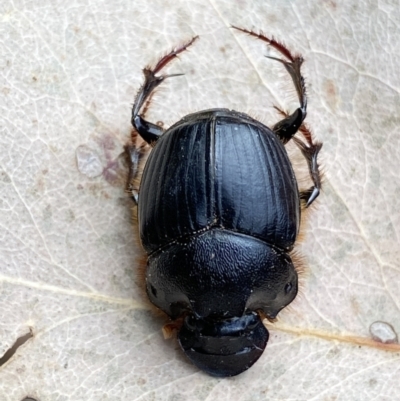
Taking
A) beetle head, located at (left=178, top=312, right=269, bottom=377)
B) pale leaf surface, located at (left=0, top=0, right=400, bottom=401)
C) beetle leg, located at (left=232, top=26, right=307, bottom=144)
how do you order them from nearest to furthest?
beetle head, located at (left=178, top=312, right=269, bottom=377) < pale leaf surface, located at (left=0, top=0, right=400, bottom=401) < beetle leg, located at (left=232, top=26, right=307, bottom=144)

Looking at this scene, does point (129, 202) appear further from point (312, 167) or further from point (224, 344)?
point (312, 167)

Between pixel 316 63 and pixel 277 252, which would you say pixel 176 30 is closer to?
pixel 316 63

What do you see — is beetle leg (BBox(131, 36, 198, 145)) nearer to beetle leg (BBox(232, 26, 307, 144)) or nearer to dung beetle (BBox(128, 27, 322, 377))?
dung beetle (BBox(128, 27, 322, 377))

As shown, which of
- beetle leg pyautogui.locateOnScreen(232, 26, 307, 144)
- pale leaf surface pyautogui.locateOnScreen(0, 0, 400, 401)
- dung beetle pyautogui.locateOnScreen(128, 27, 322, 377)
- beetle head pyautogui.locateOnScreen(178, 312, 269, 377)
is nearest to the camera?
dung beetle pyautogui.locateOnScreen(128, 27, 322, 377)

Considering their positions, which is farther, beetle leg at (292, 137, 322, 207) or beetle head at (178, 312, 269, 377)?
beetle leg at (292, 137, 322, 207)

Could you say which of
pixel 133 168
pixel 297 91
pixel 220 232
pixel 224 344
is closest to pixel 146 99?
pixel 133 168

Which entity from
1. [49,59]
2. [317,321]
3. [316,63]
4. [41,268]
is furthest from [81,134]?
[317,321]

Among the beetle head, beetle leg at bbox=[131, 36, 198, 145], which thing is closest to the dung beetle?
the beetle head
